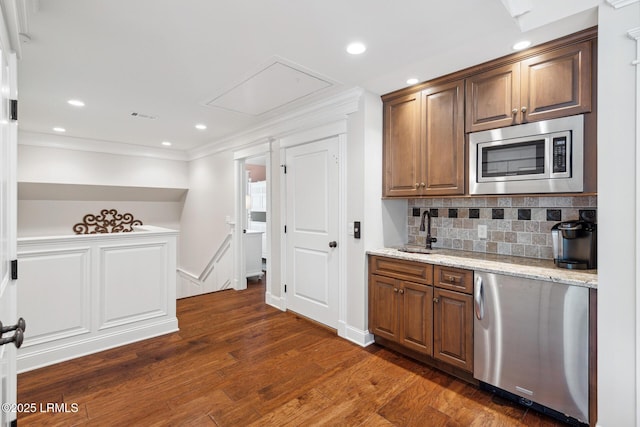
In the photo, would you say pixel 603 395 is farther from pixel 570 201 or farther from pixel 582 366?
pixel 570 201

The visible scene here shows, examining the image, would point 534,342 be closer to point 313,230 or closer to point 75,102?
point 313,230

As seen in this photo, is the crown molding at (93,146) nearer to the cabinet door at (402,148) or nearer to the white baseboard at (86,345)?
the white baseboard at (86,345)

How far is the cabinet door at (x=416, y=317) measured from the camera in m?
2.50

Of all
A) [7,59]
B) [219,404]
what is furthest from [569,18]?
[219,404]

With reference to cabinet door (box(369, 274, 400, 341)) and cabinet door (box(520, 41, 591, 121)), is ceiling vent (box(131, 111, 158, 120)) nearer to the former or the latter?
cabinet door (box(369, 274, 400, 341))

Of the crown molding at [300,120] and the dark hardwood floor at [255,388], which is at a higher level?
the crown molding at [300,120]

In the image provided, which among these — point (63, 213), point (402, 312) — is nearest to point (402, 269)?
point (402, 312)

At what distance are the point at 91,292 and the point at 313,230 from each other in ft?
7.11

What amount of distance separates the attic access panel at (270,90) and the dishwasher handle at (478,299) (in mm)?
2056

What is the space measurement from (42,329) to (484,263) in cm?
355

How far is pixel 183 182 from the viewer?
6.30 metres

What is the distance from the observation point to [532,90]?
216 centimetres

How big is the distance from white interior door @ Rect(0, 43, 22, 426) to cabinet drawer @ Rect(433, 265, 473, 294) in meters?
2.40

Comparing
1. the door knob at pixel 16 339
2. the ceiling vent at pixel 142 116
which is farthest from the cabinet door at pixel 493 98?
the ceiling vent at pixel 142 116
